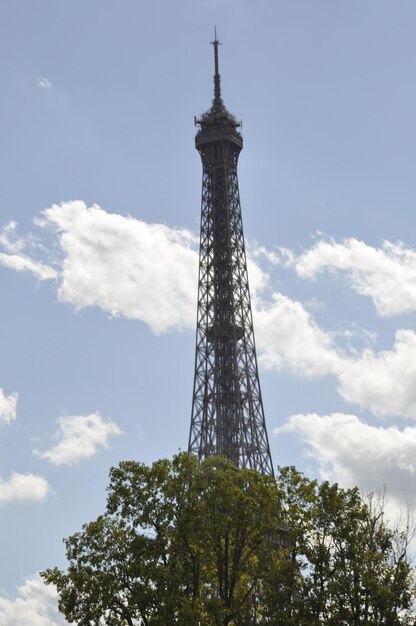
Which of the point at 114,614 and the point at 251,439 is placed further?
the point at 251,439

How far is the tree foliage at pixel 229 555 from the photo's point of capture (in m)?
53.3

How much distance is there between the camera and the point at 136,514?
55969mm

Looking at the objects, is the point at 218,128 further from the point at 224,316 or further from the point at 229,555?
the point at 229,555

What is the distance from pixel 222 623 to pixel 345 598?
21.0 feet

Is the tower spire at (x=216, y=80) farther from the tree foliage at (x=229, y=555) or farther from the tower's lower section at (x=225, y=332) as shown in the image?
the tree foliage at (x=229, y=555)

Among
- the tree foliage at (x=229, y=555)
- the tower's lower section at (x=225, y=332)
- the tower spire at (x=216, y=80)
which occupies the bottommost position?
the tree foliage at (x=229, y=555)

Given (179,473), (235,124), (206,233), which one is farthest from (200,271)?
(179,473)

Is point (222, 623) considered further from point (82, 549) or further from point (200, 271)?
point (200, 271)

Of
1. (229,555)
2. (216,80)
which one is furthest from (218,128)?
(229,555)

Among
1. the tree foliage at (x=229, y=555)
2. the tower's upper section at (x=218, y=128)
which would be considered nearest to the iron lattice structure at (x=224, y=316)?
the tower's upper section at (x=218, y=128)

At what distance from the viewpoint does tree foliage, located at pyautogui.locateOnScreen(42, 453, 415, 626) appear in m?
53.3

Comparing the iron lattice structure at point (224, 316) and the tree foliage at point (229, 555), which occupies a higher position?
the iron lattice structure at point (224, 316)

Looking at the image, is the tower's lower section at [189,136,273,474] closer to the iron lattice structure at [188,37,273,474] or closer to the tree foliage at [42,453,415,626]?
the iron lattice structure at [188,37,273,474]

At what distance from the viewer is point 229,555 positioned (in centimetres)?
5859
